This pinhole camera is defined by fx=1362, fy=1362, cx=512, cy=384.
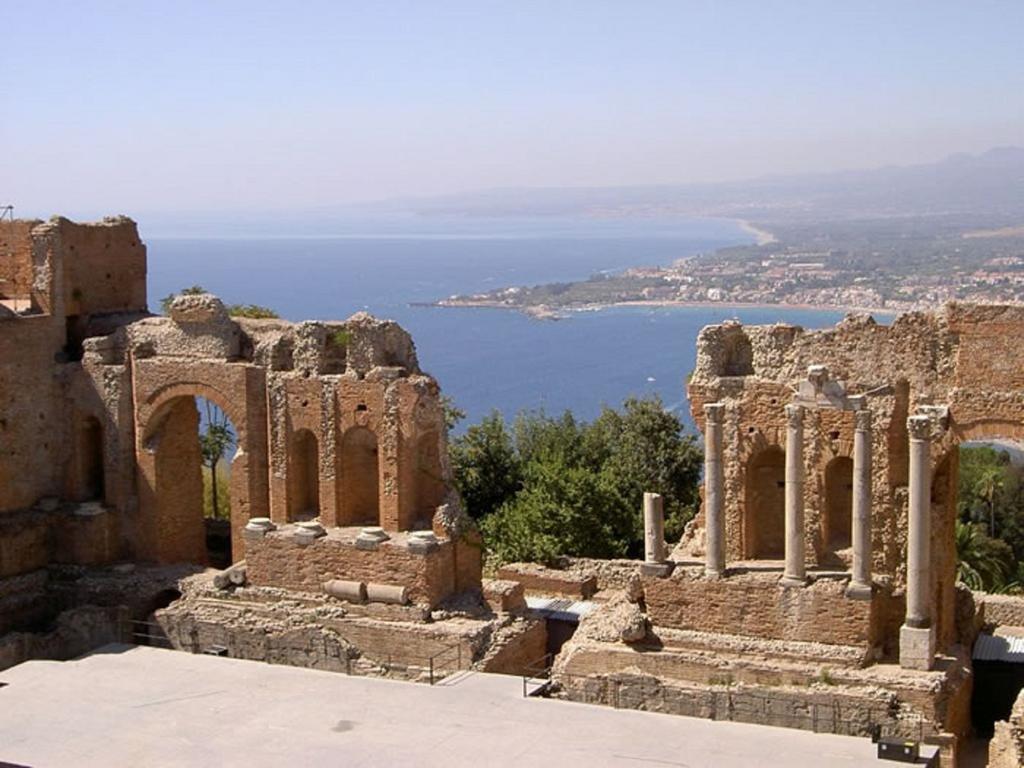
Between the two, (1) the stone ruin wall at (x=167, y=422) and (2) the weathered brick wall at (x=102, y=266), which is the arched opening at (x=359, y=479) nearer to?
(1) the stone ruin wall at (x=167, y=422)

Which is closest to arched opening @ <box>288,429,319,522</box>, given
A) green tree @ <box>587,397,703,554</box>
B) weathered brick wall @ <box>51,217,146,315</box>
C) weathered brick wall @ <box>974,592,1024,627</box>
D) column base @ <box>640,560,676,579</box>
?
weathered brick wall @ <box>51,217,146,315</box>

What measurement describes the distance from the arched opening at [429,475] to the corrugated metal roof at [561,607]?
10.8ft

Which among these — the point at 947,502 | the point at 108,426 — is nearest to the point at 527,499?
the point at 108,426

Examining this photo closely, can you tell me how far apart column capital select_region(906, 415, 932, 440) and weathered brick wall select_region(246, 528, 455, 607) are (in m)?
8.50

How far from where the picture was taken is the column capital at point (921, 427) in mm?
20078

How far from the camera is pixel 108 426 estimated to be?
27641 millimetres

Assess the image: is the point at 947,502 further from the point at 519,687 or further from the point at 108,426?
the point at 108,426

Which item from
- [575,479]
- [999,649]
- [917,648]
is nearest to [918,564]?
[917,648]

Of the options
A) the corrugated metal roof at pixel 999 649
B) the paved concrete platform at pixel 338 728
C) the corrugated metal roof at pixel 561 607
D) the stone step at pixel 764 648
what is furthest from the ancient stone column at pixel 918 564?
the corrugated metal roof at pixel 561 607

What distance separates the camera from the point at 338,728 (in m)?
19.5

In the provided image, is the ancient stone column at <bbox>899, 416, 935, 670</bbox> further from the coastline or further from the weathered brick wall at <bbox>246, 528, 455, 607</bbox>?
the coastline

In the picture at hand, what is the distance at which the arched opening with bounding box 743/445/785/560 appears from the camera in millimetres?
23281

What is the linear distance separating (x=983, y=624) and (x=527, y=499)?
11385 millimetres

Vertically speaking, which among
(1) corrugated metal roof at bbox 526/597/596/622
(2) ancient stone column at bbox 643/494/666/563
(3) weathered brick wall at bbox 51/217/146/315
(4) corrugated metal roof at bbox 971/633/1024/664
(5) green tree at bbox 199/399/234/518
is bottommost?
(1) corrugated metal roof at bbox 526/597/596/622
